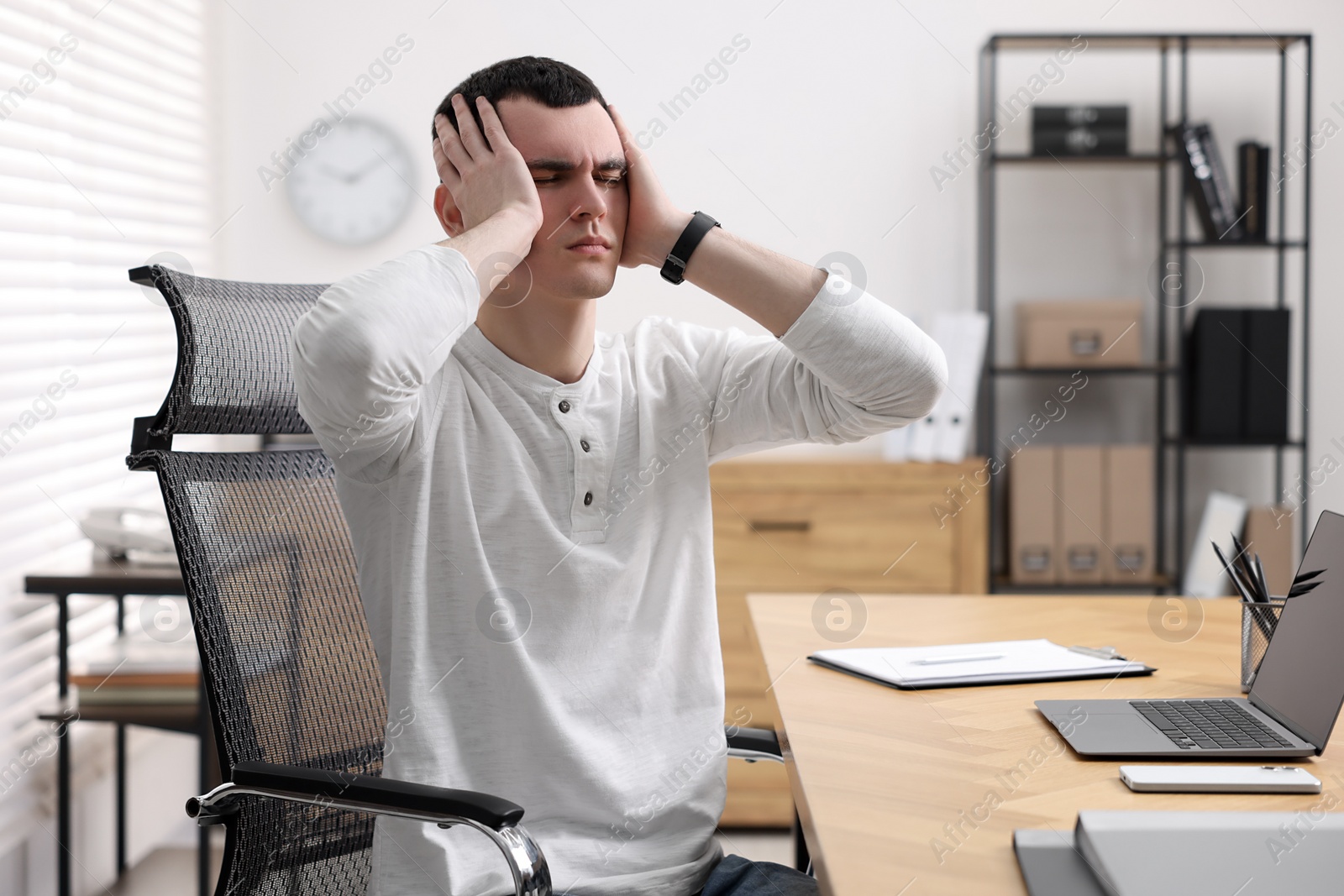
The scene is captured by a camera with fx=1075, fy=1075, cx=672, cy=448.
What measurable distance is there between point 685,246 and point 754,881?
680 millimetres

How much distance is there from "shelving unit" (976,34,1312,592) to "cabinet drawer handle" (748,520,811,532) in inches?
22.8

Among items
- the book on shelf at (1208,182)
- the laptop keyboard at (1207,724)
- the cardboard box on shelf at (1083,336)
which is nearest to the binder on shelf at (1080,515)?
the cardboard box on shelf at (1083,336)

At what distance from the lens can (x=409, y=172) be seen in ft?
Answer: 9.67

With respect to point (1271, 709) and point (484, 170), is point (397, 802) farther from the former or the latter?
point (1271, 709)

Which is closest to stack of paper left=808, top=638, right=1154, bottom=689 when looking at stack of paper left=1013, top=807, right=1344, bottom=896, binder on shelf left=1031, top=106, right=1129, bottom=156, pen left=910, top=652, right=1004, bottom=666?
pen left=910, top=652, right=1004, bottom=666

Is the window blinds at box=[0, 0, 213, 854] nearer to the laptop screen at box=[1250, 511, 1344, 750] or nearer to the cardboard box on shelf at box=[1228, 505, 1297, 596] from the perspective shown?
the laptop screen at box=[1250, 511, 1344, 750]

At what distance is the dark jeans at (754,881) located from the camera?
1.06 metres

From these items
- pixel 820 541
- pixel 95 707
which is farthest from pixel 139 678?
pixel 820 541

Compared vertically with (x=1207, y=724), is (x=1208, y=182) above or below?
above

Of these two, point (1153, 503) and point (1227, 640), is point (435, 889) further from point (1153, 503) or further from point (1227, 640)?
point (1153, 503)

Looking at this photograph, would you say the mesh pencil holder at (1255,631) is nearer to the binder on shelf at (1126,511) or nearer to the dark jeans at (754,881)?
the dark jeans at (754,881)

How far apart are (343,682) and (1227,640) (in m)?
1.11

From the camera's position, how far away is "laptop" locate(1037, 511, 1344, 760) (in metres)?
0.94

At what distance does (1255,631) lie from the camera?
3.78ft
